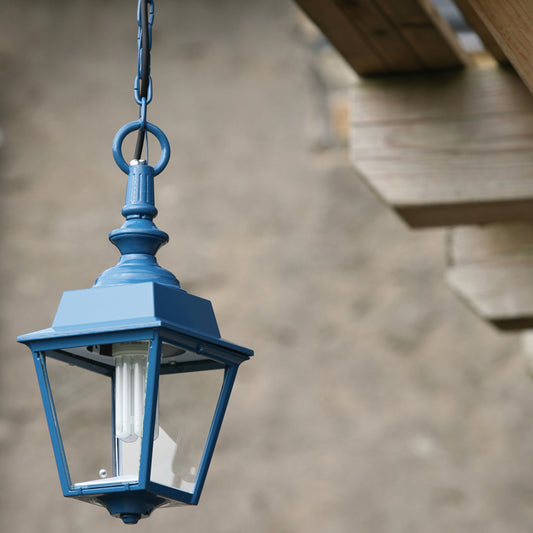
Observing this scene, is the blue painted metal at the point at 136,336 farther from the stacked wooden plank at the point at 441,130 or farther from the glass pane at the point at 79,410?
the stacked wooden plank at the point at 441,130

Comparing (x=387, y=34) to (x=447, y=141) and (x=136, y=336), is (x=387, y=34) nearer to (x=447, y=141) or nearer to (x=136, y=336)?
(x=447, y=141)

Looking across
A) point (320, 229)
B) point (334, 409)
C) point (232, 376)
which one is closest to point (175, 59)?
point (320, 229)

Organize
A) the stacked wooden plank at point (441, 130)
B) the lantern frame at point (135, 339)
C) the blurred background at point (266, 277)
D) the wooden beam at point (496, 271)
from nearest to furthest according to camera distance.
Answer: the lantern frame at point (135, 339)
the stacked wooden plank at point (441, 130)
the wooden beam at point (496, 271)
the blurred background at point (266, 277)

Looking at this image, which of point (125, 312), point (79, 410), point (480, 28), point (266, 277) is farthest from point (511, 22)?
point (266, 277)

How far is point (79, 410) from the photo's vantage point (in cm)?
104

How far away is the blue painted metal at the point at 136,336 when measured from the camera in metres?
0.98

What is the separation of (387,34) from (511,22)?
457 millimetres

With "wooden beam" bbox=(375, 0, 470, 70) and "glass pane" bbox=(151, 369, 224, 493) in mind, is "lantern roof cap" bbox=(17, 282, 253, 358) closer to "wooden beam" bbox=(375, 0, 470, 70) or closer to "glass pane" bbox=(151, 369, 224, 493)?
"glass pane" bbox=(151, 369, 224, 493)

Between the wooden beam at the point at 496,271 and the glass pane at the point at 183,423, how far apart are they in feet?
3.96

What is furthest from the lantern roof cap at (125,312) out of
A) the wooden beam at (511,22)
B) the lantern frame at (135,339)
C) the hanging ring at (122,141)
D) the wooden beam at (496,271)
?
the wooden beam at (496,271)

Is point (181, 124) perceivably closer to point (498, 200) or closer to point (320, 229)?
point (320, 229)

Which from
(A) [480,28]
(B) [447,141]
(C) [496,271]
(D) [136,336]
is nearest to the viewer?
(D) [136,336]

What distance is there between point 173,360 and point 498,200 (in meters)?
0.75

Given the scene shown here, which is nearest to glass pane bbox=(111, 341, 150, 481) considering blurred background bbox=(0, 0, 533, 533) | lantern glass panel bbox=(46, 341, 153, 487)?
lantern glass panel bbox=(46, 341, 153, 487)
